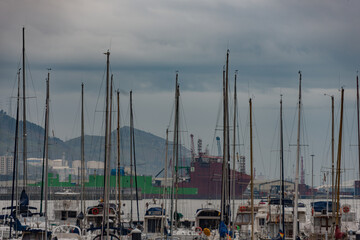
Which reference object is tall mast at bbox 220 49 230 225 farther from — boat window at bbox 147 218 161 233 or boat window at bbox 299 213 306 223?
boat window at bbox 299 213 306 223

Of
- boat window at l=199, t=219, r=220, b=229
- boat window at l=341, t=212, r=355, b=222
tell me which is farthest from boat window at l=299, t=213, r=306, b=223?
boat window at l=199, t=219, r=220, b=229

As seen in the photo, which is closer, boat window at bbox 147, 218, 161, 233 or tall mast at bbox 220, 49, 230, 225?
tall mast at bbox 220, 49, 230, 225

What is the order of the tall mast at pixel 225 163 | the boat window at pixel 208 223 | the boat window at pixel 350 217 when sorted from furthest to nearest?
1. the boat window at pixel 208 223
2. the boat window at pixel 350 217
3. the tall mast at pixel 225 163

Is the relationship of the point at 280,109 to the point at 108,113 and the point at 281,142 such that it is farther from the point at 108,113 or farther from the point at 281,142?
the point at 108,113

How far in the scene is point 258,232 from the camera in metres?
57.4

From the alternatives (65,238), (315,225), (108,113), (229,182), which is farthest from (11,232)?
(315,225)

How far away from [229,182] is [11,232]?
643 inches

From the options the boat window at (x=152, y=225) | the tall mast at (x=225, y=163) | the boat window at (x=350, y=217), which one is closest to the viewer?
the tall mast at (x=225, y=163)

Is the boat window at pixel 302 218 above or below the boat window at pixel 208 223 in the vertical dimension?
above

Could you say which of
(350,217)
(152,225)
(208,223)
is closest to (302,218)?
(350,217)

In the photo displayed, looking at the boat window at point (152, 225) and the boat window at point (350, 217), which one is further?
the boat window at point (350, 217)

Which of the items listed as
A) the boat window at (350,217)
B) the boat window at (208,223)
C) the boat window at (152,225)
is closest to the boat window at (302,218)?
the boat window at (350,217)

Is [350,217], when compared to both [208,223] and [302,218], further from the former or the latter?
[208,223]

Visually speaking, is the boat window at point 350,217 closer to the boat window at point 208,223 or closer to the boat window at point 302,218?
the boat window at point 302,218
